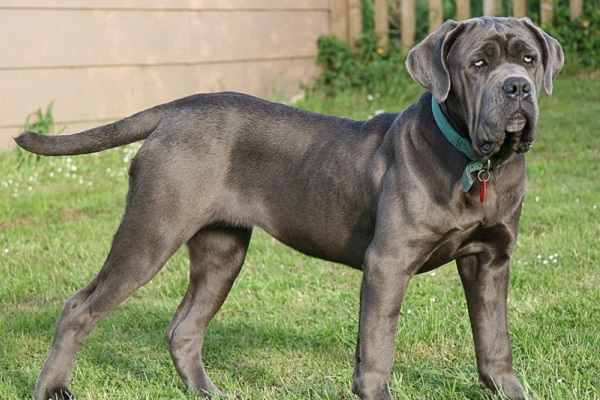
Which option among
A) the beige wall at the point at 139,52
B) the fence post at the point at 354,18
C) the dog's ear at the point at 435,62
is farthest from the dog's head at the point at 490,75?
the fence post at the point at 354,18

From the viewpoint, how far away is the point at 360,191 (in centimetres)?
434

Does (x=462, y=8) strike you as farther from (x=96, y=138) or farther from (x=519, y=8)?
(x=96, y=138)

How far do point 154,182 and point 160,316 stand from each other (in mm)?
1397

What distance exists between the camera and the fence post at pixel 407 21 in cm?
1160

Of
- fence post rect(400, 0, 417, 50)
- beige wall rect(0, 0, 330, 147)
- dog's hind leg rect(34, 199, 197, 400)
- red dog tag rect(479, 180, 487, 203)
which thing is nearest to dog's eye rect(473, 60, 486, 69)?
red dog tag rect(479, 180, 487, 203)

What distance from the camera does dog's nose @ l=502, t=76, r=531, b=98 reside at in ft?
12.2

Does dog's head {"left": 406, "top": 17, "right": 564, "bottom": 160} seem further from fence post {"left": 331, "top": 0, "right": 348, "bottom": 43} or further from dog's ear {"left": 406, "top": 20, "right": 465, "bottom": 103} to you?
fence post {"left": 331, "top": 0, "right": 348, "bottom": 43}

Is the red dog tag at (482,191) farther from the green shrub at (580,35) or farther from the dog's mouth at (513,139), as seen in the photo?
the green shrub at (580,35)

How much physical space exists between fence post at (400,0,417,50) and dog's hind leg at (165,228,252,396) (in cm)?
717

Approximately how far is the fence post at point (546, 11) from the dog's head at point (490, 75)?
24.6ft

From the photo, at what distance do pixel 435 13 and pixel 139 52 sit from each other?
11.3ft

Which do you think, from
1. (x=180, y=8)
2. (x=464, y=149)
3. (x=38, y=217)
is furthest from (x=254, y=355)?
(x=180, y=8)

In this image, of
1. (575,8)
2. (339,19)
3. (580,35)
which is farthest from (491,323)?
(339,19)

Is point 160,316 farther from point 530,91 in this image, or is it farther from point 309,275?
point 530,91
